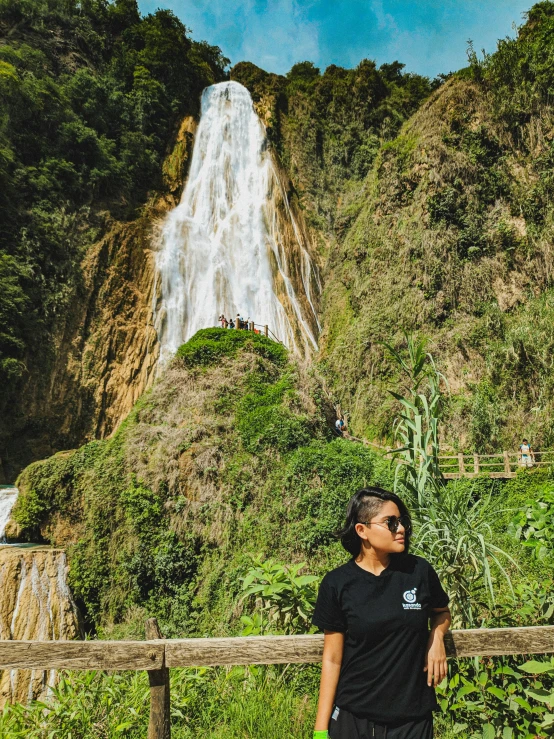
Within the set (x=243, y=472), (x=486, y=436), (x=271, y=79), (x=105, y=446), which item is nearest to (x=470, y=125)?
(x=486, y=436)

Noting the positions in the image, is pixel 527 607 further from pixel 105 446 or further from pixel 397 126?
pixel 397 126

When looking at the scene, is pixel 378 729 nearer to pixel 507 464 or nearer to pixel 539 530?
pixel 539 530

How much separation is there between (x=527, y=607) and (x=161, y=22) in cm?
4213

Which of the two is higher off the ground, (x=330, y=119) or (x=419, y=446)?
(x=330, y=119)

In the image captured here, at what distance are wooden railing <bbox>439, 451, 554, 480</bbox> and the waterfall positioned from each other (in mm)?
13880

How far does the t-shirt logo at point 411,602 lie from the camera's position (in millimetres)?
1969

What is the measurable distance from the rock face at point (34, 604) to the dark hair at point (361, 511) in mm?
9552

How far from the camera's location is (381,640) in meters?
1.94

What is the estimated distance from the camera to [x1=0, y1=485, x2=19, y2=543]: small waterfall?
13.7 metres

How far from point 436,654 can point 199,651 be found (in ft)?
4.39

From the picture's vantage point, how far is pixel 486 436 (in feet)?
48.2

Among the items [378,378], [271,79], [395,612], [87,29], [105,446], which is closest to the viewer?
[395,612]

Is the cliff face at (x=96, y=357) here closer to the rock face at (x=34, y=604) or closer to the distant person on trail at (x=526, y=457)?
the rock face at (x=34, y=604)

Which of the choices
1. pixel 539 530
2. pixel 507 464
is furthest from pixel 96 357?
pixel 539 530
